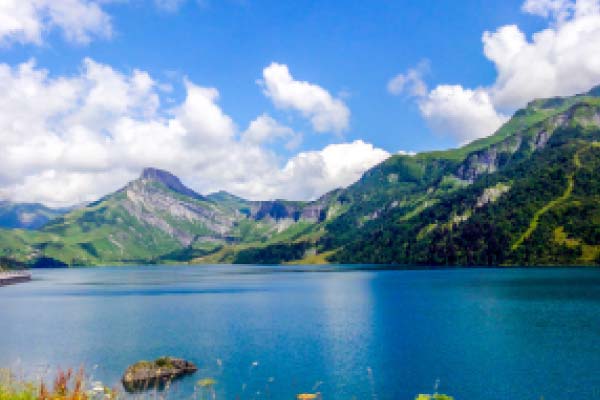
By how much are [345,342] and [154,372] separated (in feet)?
111

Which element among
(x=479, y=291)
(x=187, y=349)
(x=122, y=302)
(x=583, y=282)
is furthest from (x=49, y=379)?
(x=583, y=282)

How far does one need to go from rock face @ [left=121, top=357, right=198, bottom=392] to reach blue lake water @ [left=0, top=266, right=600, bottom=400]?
6.98 feet

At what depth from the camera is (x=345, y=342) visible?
82.6 m

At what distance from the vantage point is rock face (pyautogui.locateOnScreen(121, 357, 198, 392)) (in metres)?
58.9

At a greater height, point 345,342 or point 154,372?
point 154,372

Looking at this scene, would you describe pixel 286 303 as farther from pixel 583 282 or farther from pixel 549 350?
pixel 583 282

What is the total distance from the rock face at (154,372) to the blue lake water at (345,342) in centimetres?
213

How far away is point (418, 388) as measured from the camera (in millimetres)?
55344

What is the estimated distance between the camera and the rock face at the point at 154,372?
58938 millimetres

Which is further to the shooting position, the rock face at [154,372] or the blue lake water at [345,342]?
the rock face at [154,372]

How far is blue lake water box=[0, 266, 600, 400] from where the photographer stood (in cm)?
5747

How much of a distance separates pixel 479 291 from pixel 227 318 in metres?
90.0

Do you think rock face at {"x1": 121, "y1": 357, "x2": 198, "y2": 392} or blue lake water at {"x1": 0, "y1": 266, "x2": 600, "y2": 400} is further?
rock face at {"x1": 121, "y1": 357, "x2": 198, "y2": 392}

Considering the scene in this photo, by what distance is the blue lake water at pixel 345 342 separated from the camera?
5747cm
